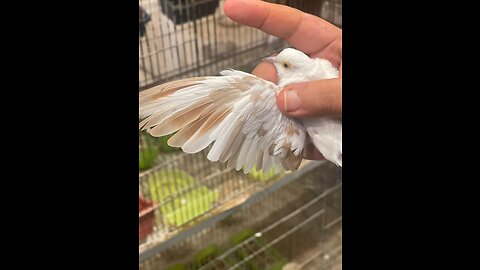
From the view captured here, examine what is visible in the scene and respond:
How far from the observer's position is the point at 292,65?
0.21 metres

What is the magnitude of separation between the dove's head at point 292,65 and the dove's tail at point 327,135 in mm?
20

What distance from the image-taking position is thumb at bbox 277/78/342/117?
19 centimetres

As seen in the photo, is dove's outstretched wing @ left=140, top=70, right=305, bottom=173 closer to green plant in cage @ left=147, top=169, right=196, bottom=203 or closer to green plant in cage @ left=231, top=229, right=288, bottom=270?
green plant in cage @ left=231, top=229, right=288, bottom=270

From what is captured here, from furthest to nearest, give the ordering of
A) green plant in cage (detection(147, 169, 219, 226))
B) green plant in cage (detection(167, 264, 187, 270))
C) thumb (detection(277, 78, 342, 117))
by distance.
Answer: green plant in cage (detection(147, 169, 219, 226))
green plant in cage (detection(167, 264, 187, 270))
thumb (detection(277, 78, 342, 117))

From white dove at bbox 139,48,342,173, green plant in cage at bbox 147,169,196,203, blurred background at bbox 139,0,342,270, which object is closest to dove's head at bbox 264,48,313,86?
white dove at bbox 139,48,342,173

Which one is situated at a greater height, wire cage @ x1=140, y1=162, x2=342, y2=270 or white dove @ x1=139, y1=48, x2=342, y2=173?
white dove @ x1=139, y1=48, x2=342, y2=173

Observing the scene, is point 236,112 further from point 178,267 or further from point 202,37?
point 178,267

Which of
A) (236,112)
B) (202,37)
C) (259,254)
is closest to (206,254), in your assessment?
(259,254)

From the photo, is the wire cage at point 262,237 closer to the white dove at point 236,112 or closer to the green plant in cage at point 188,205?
the green plant in cage at point 188,205

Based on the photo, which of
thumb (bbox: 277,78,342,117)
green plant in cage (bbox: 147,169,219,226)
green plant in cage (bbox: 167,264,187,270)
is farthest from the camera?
green plant in cage (bbox: 147,169,219,226)

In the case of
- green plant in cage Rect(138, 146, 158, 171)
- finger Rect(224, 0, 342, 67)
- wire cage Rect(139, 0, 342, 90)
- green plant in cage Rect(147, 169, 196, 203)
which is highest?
finger Rect(224, 0, 342, 67)
